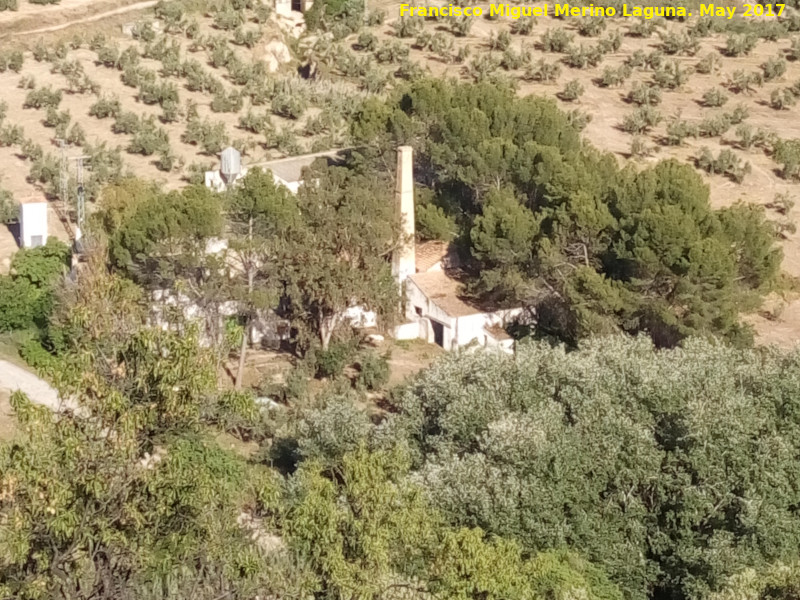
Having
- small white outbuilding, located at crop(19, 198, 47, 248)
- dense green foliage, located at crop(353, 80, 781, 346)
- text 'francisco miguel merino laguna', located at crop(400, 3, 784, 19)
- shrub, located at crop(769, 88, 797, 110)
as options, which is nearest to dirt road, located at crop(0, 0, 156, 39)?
text 'francisco miguel merino laguna', located at crop(400, 3, 784, 19)

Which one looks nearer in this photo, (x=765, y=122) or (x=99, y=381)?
(x=99, y=381)

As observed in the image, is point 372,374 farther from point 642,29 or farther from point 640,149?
→ point 642,29

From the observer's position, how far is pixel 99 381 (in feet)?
29.8

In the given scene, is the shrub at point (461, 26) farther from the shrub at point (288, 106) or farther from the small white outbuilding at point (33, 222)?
the small white outbuilding at point (33, 222)

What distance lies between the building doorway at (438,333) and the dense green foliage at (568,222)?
1274mm

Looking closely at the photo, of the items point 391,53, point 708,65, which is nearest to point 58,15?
point 391,53

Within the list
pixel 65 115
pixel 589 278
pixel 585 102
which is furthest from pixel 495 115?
pixel 65 115

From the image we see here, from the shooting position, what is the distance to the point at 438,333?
27.5 m

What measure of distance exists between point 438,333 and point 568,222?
4.02 m

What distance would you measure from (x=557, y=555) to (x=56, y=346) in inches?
515

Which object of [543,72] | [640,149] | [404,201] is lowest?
[543,72]

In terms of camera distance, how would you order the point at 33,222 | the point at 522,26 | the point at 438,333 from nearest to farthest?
the point at 438,333 < the point at 33,222 < the point at 522,26

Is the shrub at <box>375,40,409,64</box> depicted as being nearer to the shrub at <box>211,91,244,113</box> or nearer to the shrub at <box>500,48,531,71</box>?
the shrub at <box>500,48,531,71</box>

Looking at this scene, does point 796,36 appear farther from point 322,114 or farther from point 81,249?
point 81,249
